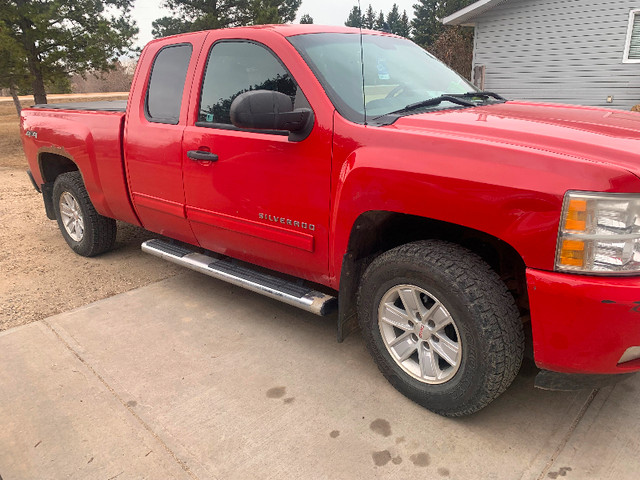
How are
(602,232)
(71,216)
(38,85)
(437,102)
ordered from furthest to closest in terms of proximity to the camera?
(38,85), (71,216), (437,102), (602,232)

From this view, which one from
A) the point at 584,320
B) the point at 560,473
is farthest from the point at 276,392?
the point at 584,320

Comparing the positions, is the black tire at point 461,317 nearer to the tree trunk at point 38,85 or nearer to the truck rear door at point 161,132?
the truck rear door at point 161,132

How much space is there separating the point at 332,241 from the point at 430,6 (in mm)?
45156

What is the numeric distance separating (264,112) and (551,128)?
1336 millimetres

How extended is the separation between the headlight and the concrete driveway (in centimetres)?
93

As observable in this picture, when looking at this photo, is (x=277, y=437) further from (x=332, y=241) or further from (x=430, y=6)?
(x=430, y=6)

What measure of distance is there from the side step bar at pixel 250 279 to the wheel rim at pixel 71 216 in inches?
46.5

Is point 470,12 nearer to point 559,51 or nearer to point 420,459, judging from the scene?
point 559,51

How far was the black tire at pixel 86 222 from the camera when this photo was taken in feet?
14.8

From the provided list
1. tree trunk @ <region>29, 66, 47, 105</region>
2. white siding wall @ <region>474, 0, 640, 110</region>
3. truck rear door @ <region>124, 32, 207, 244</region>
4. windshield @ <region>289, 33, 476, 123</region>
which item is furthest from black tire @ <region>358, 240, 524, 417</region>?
tree trunk @ <region>29, 66, 47, 105</region>

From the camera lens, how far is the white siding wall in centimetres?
1223

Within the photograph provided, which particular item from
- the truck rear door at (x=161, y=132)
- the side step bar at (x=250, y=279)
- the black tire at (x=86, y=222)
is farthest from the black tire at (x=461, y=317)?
the black tire at (x=86, y=222)

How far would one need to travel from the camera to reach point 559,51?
13.1 m

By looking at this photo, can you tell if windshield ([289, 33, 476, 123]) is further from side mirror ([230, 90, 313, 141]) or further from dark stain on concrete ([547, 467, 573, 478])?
dark stain on concrete ([547, 467, 573, 478])
